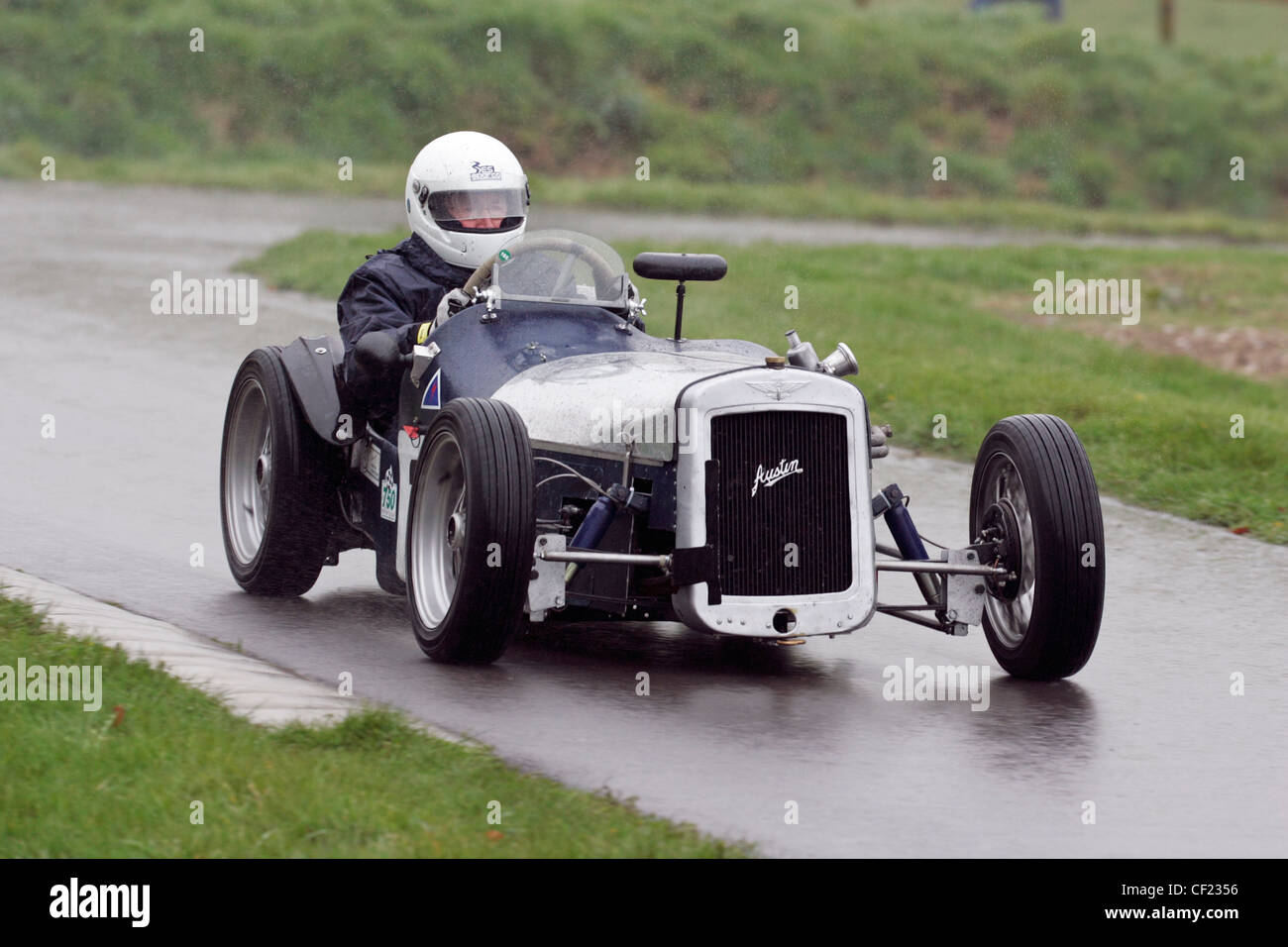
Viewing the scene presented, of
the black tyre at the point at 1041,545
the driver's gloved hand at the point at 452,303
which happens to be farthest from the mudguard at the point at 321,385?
the black tyre at the point at 1041,545

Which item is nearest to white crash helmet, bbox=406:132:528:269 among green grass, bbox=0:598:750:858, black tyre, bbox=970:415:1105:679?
black tyre, bbox=970:415:1105:679

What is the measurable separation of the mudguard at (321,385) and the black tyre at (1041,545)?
2.49 metres

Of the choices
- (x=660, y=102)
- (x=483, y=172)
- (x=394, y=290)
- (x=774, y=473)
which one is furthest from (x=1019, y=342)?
(x=660, y=102)

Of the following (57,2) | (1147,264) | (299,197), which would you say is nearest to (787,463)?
(1147,264)

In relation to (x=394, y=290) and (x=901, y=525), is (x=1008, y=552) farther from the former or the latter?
(x=394, y=290)

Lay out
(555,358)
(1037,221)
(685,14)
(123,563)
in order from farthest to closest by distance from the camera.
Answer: (685,14), (1037,221), (123,563), (555,358)

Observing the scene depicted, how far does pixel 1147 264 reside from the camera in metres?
22.7

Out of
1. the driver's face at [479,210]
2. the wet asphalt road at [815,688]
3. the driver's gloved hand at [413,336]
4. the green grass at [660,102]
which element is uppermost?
the green grass at [660,102]

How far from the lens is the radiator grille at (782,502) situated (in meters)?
7.11

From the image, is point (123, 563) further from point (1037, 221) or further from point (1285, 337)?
point (1037, 221)

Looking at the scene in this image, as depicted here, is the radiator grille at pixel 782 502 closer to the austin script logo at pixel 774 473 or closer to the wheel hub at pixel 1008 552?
the austin script logo at pixel 774 473

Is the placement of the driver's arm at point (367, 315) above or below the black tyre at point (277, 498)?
above
